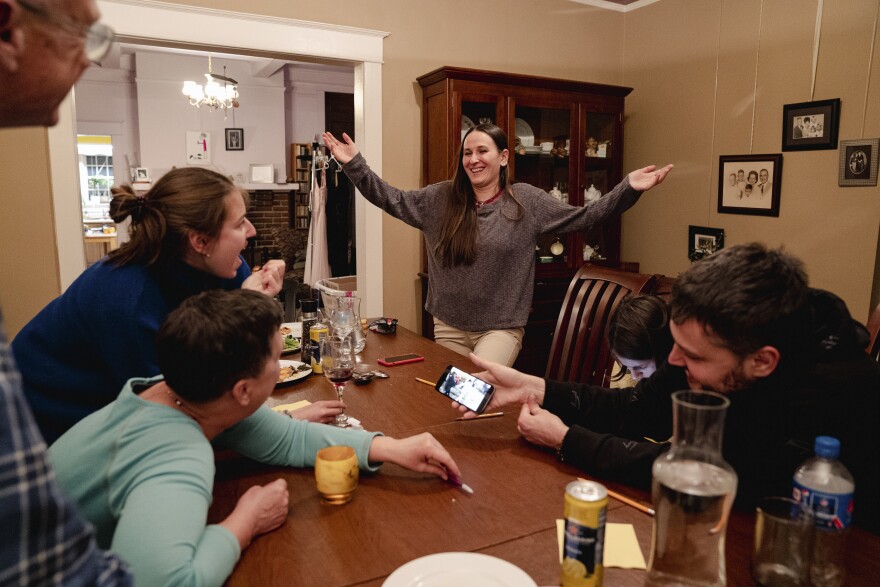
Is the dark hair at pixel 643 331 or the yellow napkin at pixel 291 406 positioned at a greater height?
the dark hair at pixel 643 331

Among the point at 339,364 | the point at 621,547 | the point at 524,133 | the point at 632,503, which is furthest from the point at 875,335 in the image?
the point at 524,133

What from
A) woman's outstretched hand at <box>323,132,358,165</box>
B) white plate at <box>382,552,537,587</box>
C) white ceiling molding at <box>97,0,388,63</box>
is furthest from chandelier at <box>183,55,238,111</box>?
white plate at <box>382,552,537,587</box>

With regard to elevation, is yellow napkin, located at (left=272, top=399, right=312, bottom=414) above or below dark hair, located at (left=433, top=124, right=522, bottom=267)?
below

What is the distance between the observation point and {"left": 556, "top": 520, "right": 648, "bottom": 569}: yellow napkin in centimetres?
95

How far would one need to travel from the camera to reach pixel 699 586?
2.79 ft

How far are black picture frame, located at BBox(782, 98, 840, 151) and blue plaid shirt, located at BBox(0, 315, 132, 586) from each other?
3673 mm

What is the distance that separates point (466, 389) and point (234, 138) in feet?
23.7

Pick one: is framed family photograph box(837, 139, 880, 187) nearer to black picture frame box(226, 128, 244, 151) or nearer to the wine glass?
the wine glass

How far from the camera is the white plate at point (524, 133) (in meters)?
3.82

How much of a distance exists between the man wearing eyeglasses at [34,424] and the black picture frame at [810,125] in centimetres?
349

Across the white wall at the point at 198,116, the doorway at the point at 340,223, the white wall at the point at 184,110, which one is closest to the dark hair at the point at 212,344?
the doorway at the point at 340,223

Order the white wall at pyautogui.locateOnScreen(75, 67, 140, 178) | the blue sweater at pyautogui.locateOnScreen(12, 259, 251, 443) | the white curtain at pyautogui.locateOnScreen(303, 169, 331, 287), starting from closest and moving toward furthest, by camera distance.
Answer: the blue sweater at pyautogui.locateOnScreen(12, 259, 251, 443), the white curtain at pyautogui.locateOnScreen(303, 169, 331, 287), the white wall at pyautogui.locateOnScreen(75, 67, 140, 178)

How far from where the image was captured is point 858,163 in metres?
3.06

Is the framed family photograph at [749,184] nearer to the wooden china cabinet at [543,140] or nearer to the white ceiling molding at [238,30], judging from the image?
the wooden china cabinet at [543,140]
